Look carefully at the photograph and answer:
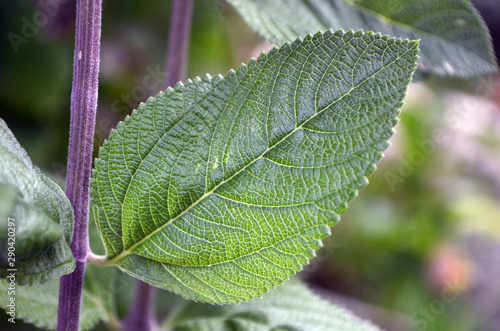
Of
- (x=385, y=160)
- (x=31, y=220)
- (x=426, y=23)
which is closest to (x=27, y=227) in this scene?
(x=31, y=220)

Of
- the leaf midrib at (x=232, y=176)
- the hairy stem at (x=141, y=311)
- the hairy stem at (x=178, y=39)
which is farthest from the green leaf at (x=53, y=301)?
the hairy stem at (x=178, y=39)

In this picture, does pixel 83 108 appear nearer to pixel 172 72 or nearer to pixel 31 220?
pixel 31 220

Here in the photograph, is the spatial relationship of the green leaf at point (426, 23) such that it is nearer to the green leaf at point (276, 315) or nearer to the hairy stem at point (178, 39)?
the hairy stem at point (178, 39)

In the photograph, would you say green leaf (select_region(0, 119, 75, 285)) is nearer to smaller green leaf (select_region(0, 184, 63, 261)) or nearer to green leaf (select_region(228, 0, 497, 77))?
smaller green leaf (select_region(0, 184, 63, 261))

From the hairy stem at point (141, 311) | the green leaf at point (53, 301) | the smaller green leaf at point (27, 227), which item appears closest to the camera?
the smaller green leaf at point (27, 227)

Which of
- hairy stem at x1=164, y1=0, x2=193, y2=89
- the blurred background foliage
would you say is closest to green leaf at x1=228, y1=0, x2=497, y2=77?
hairy stem at x1=164, y1=0, x2=193, y2=89
